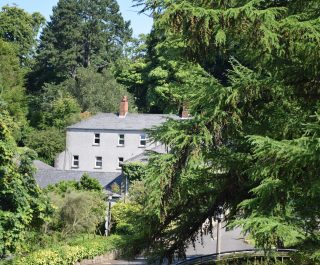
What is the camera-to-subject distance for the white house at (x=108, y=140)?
45.7m

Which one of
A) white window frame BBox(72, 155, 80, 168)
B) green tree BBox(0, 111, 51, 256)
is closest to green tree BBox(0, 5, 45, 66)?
white window frame BBox(72, 155, 80, 168)

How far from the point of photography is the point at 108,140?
46250 millimetres

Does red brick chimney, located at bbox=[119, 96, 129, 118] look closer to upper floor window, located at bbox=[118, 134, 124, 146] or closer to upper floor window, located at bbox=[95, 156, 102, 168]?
upper floor window, located at bbox=[118, 134, 124, 146]

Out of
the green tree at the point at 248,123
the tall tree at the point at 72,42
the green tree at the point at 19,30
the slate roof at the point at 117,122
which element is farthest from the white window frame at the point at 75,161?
the green tree at the point at 248,123

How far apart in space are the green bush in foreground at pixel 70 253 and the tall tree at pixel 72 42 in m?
41.3

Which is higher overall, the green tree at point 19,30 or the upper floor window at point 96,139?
the green tree at point 19,30

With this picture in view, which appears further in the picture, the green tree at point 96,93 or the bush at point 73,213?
the green tree at point 96,93

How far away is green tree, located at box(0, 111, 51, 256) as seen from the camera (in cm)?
1738

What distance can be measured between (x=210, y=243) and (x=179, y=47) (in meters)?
21.8

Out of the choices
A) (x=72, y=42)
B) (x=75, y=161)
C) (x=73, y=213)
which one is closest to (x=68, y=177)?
(x=73, y=213)

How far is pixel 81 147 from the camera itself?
4725 centimetres

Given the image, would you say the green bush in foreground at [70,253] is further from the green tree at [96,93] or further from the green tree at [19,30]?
the green tree at [19,30]

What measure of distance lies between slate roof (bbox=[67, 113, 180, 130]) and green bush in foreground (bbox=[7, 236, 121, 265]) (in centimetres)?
1914

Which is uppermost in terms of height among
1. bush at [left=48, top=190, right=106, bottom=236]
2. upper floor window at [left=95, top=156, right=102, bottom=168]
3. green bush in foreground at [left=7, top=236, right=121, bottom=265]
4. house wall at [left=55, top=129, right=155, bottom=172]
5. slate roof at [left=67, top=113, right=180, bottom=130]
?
slate roof at [left=67, top=113, right=180, bottom=130]
